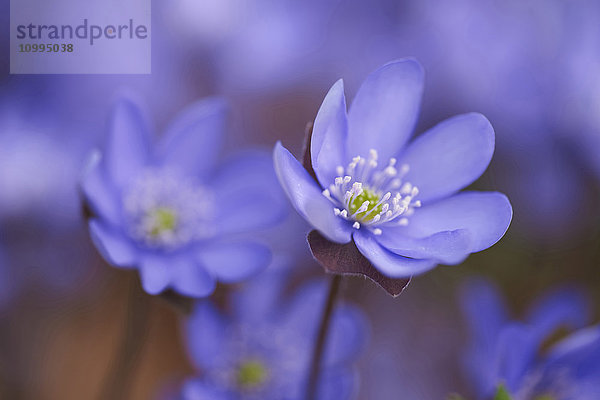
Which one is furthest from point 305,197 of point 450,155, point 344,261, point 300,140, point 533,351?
point 300,140

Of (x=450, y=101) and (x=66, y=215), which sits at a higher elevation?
(x=450, y=101)

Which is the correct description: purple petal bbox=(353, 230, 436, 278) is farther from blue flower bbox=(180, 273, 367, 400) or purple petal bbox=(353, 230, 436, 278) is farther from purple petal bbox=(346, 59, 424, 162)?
blue flower bbox=(180, 273, 367, 400)

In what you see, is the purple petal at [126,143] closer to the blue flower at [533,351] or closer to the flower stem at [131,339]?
the flower stem at [131,339]

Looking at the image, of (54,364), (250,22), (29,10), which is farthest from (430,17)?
(54,364)

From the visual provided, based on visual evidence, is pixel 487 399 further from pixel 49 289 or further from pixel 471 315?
pixel 49 289

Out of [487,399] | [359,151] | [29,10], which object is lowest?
[487,399]

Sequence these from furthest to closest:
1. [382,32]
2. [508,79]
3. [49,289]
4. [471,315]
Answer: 1. [382,32]
2. [508,79]
3. [49,289]
4. [471,315]

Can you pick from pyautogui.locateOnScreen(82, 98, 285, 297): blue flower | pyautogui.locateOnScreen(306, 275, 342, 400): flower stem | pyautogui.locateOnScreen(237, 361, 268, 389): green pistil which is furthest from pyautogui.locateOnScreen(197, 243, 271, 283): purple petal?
pyautogui.locateOnScreen(237, 361, 268, 389): green pistil
